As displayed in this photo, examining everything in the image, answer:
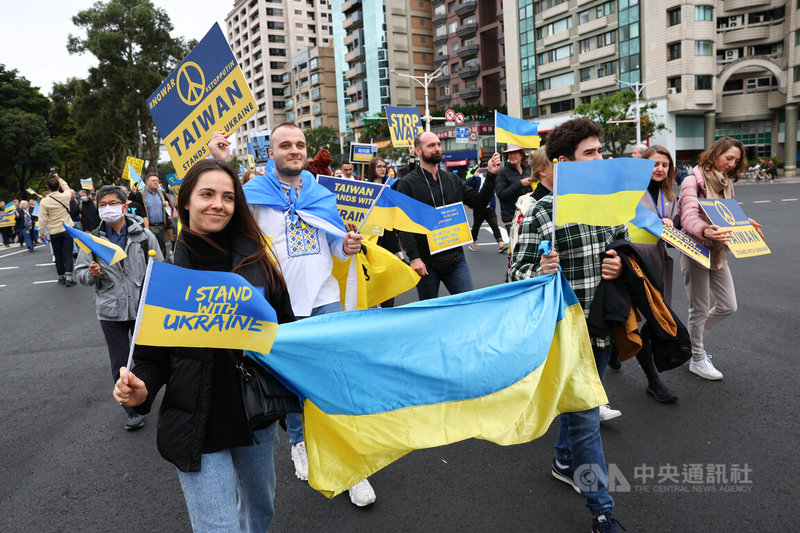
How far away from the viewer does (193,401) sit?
6.98ft

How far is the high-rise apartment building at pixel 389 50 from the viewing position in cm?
7669

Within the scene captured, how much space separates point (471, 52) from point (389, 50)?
13.6 metres

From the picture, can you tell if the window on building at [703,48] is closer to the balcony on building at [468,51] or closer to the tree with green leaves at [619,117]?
the tree with green leaves at [619,117]

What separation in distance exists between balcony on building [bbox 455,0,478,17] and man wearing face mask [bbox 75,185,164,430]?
69726 millimetres

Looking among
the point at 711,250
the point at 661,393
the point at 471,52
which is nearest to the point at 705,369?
the point at 661,393

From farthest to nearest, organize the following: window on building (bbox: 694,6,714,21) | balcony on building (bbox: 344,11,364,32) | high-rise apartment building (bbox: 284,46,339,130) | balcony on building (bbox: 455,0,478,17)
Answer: high-rise apartment building (bbox: 284,46,339,130) → balcony on building (bbox: 344,11,364,32) → balcony on building (bbox: 455,0,478,17) → window on building (bbox: 694,6,714,21)

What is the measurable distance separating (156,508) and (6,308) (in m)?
8.78

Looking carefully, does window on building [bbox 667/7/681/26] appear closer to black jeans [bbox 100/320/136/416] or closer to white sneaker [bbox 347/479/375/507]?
black jeans [bbox 100/320/136/416]

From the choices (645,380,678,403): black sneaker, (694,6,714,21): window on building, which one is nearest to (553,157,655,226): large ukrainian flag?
(645,380,678,403): black sneaker

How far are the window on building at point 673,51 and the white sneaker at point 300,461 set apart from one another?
179 feet

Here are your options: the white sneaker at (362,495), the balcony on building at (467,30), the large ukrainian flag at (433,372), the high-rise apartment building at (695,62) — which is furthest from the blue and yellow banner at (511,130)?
the balcony on building at (467,30)

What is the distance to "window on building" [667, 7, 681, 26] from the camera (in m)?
47.9

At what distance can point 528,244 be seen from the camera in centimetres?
315

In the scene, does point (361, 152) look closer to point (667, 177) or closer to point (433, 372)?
point (667, 177)
